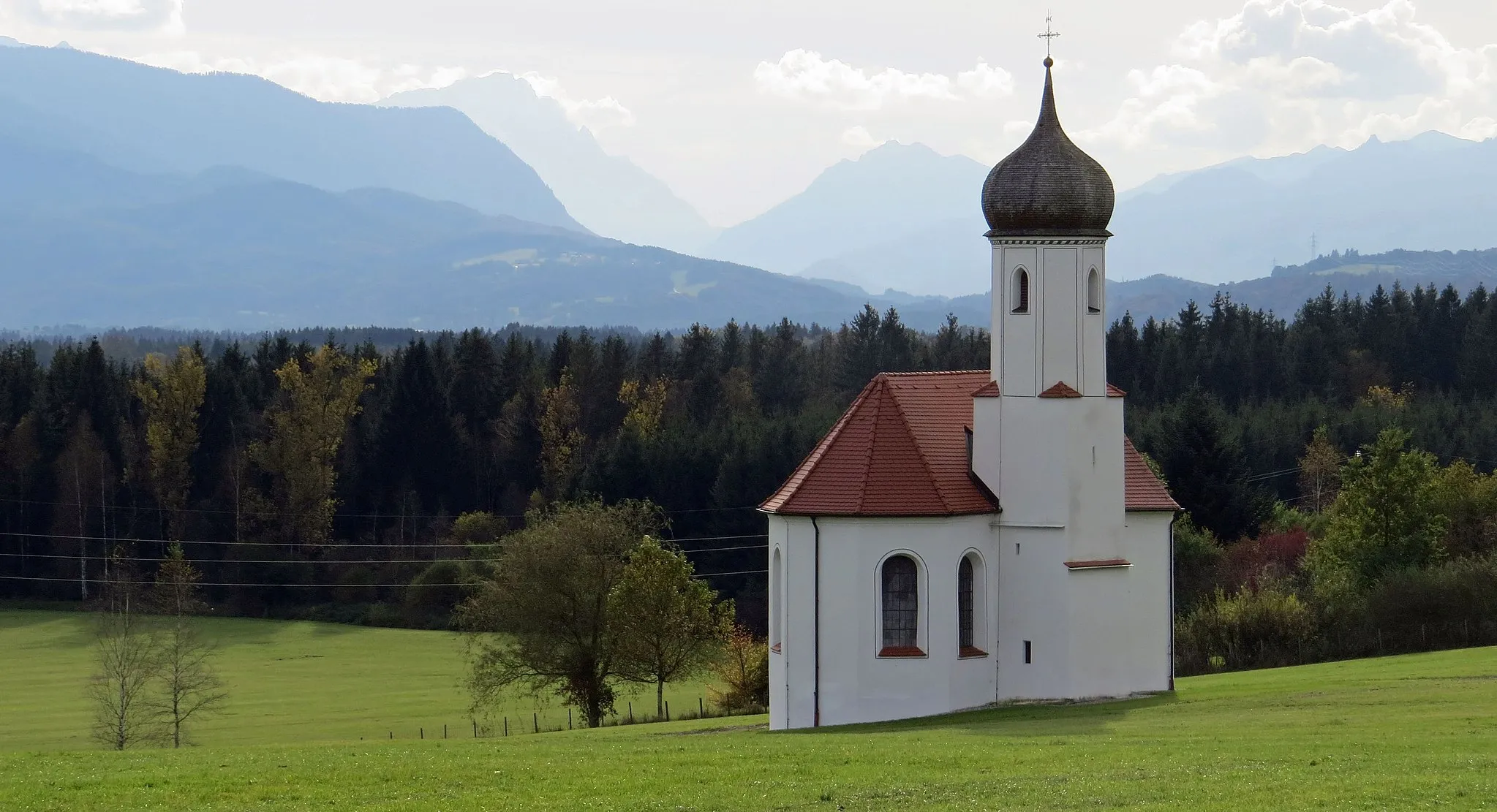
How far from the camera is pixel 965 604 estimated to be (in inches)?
1388

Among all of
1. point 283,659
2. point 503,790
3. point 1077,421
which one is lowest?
point 283,659

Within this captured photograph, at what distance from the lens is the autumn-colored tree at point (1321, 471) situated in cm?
8162

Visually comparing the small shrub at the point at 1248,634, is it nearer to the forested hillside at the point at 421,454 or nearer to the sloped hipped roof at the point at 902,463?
the sloped hipped roof at the point at 902,463

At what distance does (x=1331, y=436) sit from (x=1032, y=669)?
54.8 m

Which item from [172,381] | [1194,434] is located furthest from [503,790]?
[172,381]

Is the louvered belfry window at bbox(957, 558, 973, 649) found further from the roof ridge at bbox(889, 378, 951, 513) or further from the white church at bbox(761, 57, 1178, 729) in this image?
the roof ridge at bbox(889, 378, 951, 513)

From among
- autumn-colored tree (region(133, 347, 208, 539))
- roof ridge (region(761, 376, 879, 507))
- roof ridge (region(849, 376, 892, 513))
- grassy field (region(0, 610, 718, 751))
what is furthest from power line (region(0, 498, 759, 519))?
roof ridge (region(849, 376, 892, 513))

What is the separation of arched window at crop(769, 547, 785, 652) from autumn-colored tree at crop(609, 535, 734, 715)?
971 centimetres

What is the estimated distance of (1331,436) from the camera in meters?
84.9

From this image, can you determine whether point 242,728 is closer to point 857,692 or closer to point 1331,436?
point 857,692

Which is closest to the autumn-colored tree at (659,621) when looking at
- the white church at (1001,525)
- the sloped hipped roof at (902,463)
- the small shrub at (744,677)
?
the small shrub at (744,677)

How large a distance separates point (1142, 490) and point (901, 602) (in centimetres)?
586

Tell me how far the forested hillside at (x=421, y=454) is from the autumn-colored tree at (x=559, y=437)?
17 centimetres

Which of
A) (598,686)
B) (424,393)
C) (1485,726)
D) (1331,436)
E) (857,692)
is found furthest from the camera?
(424,393)
